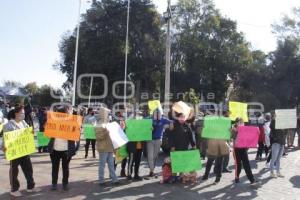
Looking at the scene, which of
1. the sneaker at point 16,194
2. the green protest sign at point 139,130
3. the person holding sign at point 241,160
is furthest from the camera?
the green protest sign at point 139,130

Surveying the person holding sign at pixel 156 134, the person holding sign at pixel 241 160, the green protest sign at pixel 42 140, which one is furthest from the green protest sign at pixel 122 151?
the green protest sign at pixel 42 140

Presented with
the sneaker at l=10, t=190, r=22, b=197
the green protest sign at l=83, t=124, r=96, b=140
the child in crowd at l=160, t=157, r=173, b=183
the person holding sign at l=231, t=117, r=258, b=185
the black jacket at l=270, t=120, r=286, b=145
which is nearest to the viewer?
the sneaker at l=10, t=190, r=22, b=197

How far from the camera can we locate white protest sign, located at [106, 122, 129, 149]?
1033 centimetres

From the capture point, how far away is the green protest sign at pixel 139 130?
11.0 metres

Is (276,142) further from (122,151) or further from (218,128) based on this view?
(122,151)

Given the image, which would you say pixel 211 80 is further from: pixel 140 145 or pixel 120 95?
pixel 140 145

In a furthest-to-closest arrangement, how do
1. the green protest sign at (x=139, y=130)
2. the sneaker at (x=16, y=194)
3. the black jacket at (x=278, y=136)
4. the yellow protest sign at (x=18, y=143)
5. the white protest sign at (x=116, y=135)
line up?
1. the black jacket at (x=278, y=136)
2. the green protest sign at (x=139, y=130)
3. the white protest sign at (x=116, y=135)
4. the sneaker at (x=16, y=194)
5. the yellow protest sign at (x=18, y=143)

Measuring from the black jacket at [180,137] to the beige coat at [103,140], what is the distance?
1436mm

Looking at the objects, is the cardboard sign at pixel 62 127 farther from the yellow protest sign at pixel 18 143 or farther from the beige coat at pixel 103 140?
the beige coat at pixel 103 140

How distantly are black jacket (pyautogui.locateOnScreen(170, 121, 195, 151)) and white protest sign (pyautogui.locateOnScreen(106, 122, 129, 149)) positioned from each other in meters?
1.09

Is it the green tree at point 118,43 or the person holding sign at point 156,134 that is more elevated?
the green tree at point 118,43

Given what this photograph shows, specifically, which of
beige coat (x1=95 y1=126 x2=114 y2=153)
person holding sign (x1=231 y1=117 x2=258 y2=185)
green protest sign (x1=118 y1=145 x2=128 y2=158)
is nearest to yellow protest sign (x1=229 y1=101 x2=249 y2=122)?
person holding sign (x1=231 y1=117 x2=258 y2=185)

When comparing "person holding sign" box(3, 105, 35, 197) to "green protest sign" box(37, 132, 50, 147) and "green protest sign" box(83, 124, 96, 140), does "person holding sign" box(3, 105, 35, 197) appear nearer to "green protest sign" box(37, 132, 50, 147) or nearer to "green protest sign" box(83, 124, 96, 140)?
"green protest sign" box(83, 124, 96, 140)

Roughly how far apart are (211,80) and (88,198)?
142 feet
